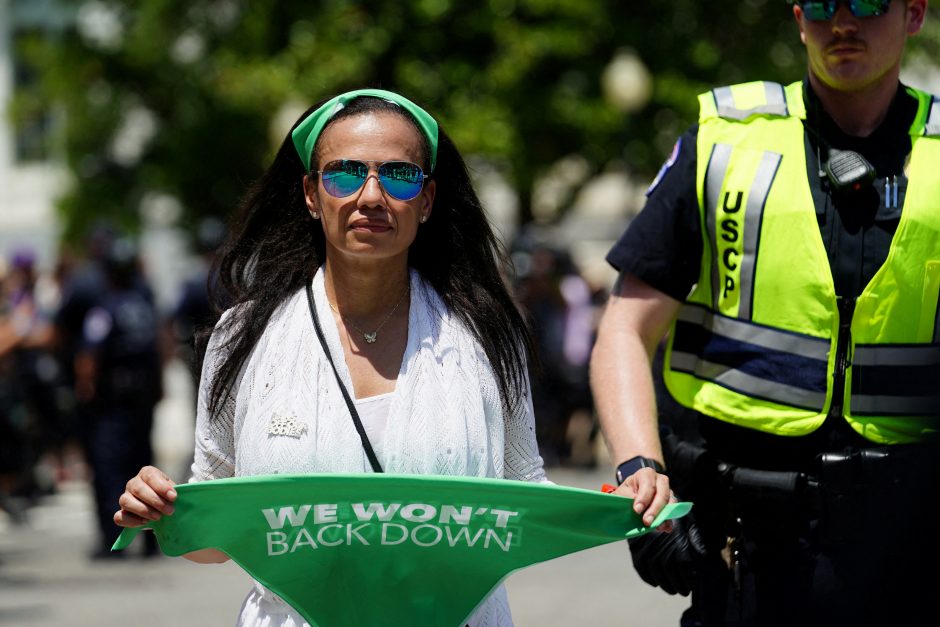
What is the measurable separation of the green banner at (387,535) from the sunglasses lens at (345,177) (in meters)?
0.58

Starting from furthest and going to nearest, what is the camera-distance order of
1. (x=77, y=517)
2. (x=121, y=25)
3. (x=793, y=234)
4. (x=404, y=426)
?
(x=121, y=25)
(x=77, y=517)
(x=793, y=234)
(x=404, y=426)

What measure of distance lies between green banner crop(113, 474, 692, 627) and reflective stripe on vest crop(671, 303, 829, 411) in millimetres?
448

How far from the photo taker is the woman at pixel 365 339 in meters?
3.14

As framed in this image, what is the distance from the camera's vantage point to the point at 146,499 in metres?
3.05

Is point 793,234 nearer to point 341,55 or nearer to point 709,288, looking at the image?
point 709,288

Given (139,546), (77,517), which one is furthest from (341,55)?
(139,546)

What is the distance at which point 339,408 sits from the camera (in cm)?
316

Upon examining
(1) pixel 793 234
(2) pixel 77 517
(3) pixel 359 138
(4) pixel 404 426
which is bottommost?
(2) pixel 77 517

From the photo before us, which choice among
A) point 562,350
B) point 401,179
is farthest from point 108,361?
point 401,179

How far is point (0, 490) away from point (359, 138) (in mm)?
9054

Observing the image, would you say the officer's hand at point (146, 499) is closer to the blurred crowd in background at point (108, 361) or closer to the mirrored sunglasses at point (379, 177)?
the mirrored sunglasses at point (379, 177)

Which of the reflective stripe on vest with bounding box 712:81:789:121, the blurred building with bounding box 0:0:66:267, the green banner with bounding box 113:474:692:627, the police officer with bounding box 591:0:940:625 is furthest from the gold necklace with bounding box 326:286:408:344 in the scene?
the blurred building with bounding box 0:0:66:267

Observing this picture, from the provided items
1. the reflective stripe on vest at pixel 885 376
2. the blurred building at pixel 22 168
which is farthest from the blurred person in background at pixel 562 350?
the blurred building at pixel 22 168

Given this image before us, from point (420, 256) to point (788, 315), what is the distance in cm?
75
